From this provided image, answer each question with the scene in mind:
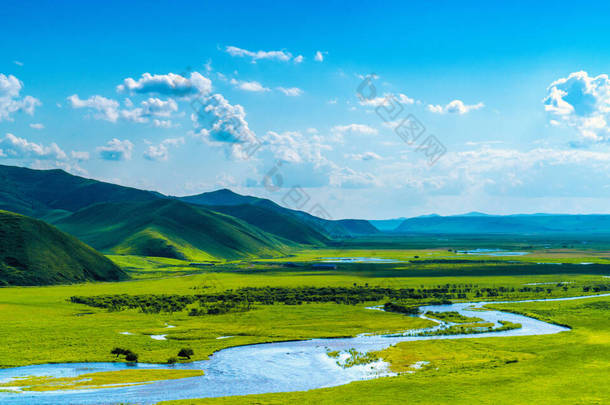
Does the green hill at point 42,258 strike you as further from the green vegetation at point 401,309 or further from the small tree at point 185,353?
the green vegetation at point 401,309

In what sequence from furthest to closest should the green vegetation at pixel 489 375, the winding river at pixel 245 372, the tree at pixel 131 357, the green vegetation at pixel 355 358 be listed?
1. the tree at pixel 131 357
2. the green vegetation at pixel 355 358
3. the winding river at pixel 245 372
4. the green vegetation at pixel 489 375

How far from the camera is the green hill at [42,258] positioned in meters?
135

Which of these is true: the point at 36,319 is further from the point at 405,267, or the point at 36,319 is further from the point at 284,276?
the point at 405,267

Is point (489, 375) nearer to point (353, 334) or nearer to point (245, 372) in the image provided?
point (245, 372)

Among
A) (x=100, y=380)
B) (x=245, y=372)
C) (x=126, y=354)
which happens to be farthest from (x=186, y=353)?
(x=100, y=380)

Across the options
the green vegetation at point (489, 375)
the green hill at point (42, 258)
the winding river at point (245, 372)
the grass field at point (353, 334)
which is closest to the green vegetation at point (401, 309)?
the grass field at point (353, 334)

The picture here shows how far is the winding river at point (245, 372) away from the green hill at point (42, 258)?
307 ft

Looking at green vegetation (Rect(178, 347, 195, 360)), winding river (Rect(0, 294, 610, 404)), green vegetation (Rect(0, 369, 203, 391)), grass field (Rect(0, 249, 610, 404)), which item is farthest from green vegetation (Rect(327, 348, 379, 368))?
green vegetation (Rect(178, 347, 195, 360))

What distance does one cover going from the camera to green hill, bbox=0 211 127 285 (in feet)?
442

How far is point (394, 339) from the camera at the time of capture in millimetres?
67562

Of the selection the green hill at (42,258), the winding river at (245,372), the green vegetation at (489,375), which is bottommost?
the winding river at (245,372)

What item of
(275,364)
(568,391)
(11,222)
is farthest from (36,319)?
(11,222)

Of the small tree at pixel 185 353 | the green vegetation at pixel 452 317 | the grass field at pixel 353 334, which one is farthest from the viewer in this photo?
the green vegetation at pixel 452 317

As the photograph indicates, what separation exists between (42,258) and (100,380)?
113266 mm
